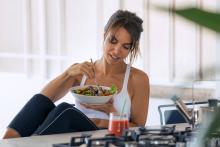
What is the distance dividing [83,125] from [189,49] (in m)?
1.73

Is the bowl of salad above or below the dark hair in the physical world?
below

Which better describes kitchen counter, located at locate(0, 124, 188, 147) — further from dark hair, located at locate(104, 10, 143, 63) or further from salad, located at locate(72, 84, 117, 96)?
dark hair, located at locate(104, 10, 143, 63)

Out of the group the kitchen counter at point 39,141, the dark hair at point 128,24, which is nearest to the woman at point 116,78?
the dark hair at point 128,24

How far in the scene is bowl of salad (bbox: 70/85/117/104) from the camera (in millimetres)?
2502

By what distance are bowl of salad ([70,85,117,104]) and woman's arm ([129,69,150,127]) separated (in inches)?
6.0

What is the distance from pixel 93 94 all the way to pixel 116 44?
329 mm

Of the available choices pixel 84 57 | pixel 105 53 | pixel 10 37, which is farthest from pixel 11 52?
pixel 105 53

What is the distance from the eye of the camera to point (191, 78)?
29 centimetres

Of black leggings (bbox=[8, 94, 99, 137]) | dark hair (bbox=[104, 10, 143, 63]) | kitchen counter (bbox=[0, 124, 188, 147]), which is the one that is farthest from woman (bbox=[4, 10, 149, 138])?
kitchen counter (bbox=[0, 124, 188, 147])

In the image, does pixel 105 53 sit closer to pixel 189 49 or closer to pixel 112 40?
pixel 112 40

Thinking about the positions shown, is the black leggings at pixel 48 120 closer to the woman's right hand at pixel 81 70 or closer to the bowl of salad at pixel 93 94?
the bowl of salad at pixel 93 94

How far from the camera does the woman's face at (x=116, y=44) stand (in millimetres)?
2725

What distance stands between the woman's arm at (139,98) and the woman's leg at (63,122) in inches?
19.6

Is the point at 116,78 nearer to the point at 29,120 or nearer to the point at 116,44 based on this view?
the point at 116,44
